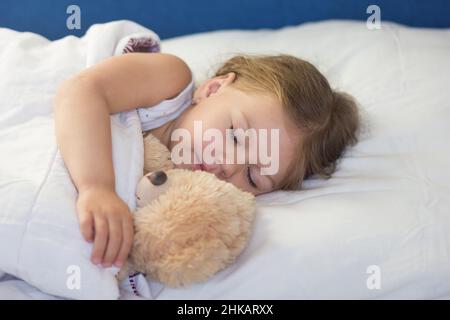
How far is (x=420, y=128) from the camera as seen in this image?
3.60 feet

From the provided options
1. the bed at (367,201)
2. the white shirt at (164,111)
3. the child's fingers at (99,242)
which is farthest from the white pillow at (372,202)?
the white shirt at (164,111)

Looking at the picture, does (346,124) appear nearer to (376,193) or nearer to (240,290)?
(376,193)

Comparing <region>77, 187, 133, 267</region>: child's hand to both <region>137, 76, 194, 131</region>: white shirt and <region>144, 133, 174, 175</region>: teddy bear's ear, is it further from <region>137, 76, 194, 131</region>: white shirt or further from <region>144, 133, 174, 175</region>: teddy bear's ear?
<region>137, 76, 194, 131</region>: white shirt

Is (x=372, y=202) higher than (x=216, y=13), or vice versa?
(x=216, y=13)

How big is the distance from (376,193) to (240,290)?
11.6 inches

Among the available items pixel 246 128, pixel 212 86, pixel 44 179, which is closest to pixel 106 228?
pixel 44 179

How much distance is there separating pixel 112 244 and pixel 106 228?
0.02 m

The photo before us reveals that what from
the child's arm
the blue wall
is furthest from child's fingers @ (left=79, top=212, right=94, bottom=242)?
the blue wall

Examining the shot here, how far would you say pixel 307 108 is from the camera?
1.06m

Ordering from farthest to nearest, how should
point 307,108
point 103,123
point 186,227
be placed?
1. point 307,108
2. point 103,123
3. point 186,227

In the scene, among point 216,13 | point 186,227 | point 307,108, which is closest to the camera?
point 186,227

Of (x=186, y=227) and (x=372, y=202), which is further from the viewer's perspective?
(x=372, y=202)

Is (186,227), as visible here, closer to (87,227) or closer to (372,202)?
(87,227)

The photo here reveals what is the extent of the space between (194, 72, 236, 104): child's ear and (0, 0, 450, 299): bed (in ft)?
0.54
